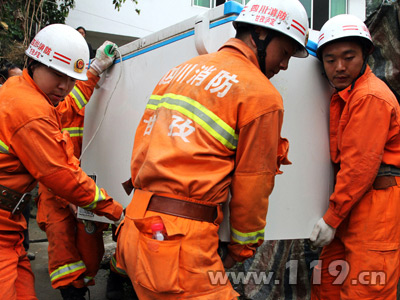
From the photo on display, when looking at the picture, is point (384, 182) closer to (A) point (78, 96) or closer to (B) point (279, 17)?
(B) point (279, 17)

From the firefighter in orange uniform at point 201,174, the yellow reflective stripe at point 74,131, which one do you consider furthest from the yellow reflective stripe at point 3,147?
the yellow reflective stripe at point 74,131

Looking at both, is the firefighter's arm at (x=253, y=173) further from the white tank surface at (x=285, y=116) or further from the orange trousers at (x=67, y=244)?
the orange trousers at (x=67, y=244)

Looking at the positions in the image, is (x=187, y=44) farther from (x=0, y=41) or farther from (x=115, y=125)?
(x=0, y=41)

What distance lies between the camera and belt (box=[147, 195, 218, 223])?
165cm

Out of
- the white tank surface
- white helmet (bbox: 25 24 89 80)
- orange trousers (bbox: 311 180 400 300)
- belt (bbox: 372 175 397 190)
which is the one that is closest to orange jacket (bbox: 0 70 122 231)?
white helmet (bbox: 25 24 89 80)

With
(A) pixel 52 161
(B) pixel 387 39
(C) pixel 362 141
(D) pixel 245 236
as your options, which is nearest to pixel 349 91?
(C) pixel 362 141

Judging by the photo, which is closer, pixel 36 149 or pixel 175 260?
pixel 175 260

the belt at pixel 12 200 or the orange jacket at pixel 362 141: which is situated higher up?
the orange jacket at pixel 362 141

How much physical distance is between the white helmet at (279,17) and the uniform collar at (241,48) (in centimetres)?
10

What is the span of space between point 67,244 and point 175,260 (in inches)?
65.7

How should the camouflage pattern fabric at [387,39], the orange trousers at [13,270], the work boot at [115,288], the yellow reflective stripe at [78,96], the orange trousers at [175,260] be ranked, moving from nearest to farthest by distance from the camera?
the orange trousers at [175,260] → the orange trousers at [13,270] → the yellow reflective stripe at [78,96] → the camouflage pattern fabric at [387,39] → the work boot at [115,288]

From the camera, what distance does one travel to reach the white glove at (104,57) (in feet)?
9.86

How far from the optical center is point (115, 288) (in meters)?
3.70

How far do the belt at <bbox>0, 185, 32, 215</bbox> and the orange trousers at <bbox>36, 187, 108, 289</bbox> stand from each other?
74cm
